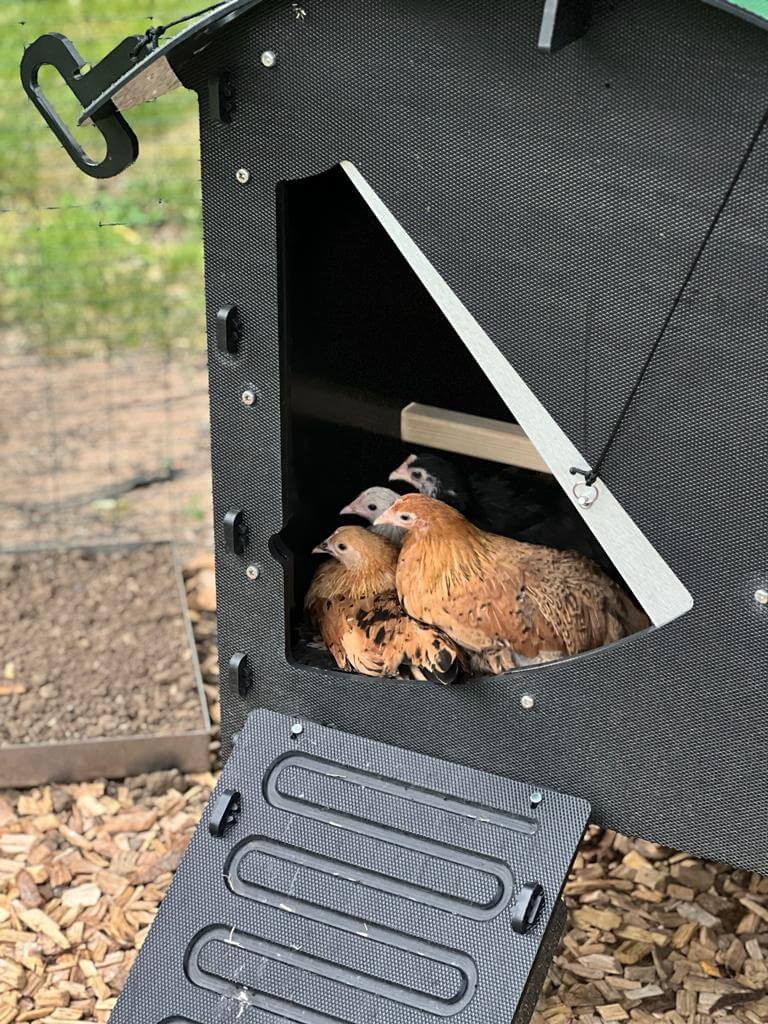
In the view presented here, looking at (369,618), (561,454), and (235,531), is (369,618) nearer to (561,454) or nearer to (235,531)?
(235,531)

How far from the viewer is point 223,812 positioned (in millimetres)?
2156

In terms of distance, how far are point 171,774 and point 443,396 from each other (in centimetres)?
99

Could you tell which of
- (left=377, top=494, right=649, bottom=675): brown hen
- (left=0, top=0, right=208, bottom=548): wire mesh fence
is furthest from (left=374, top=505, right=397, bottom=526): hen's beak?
(left=0, top=0, right=208, bottom=548): wire mesh fence

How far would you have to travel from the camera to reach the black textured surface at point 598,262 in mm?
1715

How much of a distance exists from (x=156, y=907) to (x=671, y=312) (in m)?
1.54

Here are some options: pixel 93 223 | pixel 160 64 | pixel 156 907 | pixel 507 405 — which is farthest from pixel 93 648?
pixel 93 223

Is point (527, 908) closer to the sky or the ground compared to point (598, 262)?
closer to the ground

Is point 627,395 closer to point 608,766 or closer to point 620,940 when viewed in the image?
point 608,766

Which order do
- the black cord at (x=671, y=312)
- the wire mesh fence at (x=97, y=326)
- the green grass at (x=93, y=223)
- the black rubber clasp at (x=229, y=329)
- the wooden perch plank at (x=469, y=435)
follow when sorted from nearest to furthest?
the black cord at (x=671, y=312)
the black rubber clasp at (x=229, y=329)
the wooden perch plank at (x=469, y=435)
the wire mesh fence at (x=97, y=326)
the green grass at (x=93, y=223)

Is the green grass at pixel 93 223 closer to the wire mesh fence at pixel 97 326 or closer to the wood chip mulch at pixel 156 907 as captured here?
the wire mesh fence at pixel 97 326

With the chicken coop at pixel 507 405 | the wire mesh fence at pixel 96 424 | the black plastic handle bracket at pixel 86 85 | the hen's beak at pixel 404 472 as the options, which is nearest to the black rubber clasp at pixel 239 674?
the chicken coop at pixel 507 405

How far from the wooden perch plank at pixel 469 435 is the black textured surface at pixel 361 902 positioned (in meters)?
0.59

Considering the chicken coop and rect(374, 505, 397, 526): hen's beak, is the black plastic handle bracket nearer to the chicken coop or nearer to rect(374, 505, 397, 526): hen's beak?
the chicken coop

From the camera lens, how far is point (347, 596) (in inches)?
93.5
